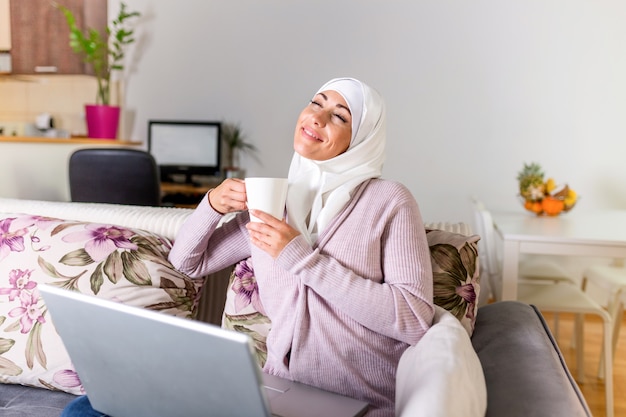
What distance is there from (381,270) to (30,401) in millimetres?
836

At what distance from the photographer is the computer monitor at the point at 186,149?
4.69 meters

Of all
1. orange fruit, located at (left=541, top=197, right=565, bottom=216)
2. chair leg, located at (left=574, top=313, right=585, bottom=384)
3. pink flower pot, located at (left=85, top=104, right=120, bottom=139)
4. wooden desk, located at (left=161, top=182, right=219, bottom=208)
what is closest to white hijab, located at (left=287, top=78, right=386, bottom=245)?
chair leg, located at (left=574, top=313, right=585, bottom=384)

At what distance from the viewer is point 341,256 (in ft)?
4.57

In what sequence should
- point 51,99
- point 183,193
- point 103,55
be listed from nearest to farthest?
1. point 183,193
2. point 103,55
3. point 51,99

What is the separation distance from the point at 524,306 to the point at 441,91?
2785 mm

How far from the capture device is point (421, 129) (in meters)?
4.37

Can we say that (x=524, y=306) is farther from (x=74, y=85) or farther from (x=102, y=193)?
(x=74, y=85)

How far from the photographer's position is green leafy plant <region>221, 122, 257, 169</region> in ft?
15.5

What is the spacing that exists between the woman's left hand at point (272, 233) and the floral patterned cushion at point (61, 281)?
41 centimetres

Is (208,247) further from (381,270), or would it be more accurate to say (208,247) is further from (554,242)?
(554,242)

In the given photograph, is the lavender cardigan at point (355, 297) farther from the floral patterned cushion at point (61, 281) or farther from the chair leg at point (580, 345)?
the chair leg at point (580, 345)

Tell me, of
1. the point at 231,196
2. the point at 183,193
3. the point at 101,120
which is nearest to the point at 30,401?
the point at 231,196

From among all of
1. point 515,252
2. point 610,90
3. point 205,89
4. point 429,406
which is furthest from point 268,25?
point 429,406

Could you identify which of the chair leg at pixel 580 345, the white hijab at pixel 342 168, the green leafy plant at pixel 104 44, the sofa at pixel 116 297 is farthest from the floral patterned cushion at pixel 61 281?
the green leafy plant at pixel 104 44
